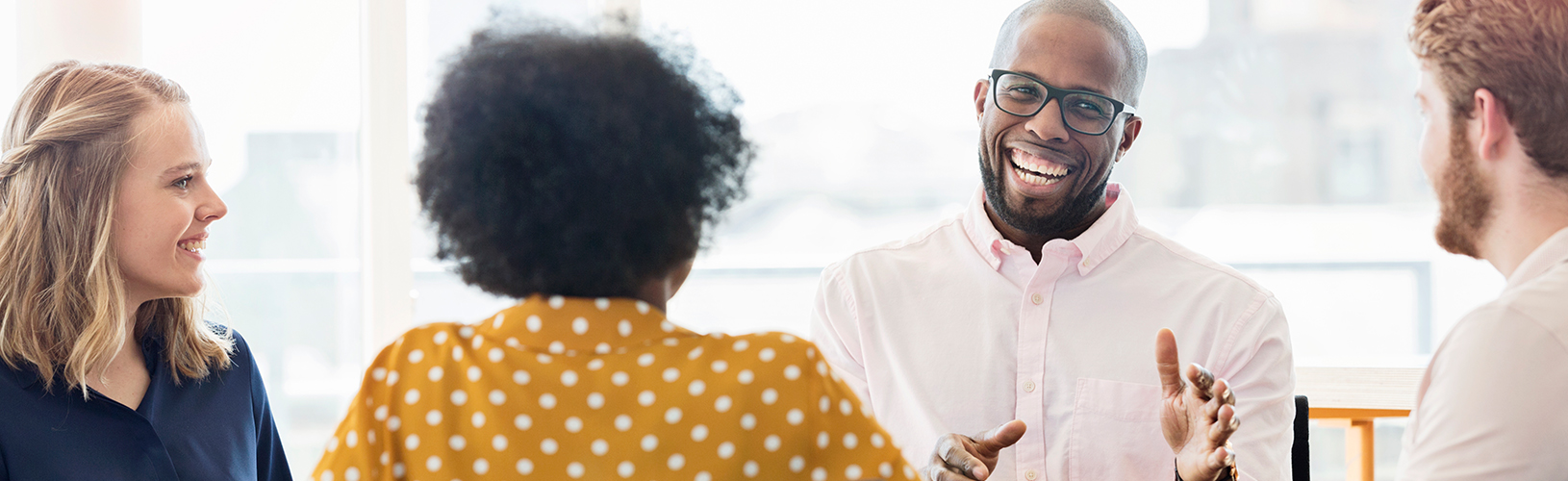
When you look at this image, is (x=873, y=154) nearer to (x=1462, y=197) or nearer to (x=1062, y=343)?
(x=1062, y=343)

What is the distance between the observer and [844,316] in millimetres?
1806

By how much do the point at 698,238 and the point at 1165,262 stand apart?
3.57 feet

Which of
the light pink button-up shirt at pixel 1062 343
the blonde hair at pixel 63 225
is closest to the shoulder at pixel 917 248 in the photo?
the light pink button-up shirt at pixel 1062 343

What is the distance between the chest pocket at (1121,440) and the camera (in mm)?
1620

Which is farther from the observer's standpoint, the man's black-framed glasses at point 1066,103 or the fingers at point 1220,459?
the man's black-framed glasses at point 1066,103

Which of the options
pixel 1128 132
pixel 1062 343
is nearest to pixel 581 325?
pixel 1062 343

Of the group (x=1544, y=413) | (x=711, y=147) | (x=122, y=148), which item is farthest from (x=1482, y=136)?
(x=122, y=148)

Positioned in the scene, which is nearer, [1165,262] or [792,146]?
[1165,262]

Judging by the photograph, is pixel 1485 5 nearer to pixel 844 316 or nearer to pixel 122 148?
pixel 844 316

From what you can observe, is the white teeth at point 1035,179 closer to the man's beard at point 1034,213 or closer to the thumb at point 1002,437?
the man's beard at point 1034,213

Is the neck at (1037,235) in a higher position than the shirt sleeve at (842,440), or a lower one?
Answer: higher

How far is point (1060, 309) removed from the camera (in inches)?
67.2

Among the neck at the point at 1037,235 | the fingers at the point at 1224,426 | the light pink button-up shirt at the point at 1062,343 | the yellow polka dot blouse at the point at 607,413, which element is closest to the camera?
the yellow polka dot blouse at the point at 607,413

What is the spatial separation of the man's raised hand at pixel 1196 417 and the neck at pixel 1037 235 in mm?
417
